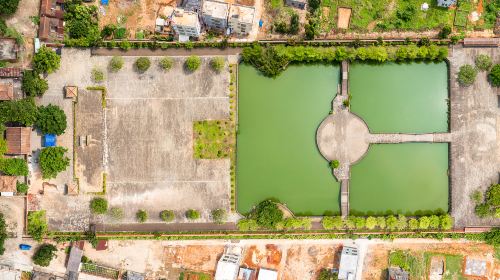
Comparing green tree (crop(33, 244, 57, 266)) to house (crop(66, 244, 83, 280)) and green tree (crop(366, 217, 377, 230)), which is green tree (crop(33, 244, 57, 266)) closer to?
house (crop(66, 244, 83, 280))

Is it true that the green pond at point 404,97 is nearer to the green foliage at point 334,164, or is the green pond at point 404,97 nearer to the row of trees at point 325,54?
the row of trees at point 325,54

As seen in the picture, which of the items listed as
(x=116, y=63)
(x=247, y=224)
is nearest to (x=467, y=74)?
(x=247, y=224)

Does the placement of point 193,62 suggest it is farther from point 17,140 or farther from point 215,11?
point 17,140

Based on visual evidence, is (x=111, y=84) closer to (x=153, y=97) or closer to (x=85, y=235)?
(x=153, y=97)

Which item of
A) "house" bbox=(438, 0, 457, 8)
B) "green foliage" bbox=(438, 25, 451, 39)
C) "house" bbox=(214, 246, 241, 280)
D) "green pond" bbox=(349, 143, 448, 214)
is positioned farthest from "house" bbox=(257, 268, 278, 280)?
"house" bbox=(438, 0, 457, 8)

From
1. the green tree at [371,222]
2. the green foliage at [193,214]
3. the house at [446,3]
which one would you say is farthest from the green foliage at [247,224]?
the house at [446,3]

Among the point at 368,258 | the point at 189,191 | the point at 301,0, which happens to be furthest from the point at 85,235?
the point at 301,0
